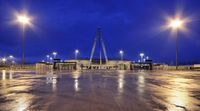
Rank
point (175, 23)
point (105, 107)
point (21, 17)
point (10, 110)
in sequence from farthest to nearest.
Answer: point (175, 23) → point (21, 17) → point (105, 107) → point (10, 110)

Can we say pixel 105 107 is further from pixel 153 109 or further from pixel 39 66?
pixel 39 66

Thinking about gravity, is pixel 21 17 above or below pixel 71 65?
above

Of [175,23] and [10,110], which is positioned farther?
[175,23]

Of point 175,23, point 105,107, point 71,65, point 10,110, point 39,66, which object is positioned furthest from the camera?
point 71,65

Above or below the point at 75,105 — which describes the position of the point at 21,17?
above

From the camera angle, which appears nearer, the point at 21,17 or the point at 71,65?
the point at 21,17

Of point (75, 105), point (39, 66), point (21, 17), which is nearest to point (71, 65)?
point (39, 66)

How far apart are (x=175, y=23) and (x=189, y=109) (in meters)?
41.0

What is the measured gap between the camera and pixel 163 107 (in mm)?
7227

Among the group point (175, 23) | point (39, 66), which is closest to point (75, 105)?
point (175, 23)

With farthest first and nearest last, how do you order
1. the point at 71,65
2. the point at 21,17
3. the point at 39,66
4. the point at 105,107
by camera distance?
the point at 71,65 < the point at 39,66 < the point at 21,17 < the point at 105,107

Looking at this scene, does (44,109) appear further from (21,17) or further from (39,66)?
(39,66)

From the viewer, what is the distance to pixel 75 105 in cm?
746

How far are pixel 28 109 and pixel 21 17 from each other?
38029 mm
